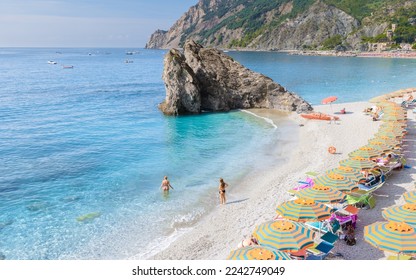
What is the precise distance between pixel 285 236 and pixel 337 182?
6.23 meters

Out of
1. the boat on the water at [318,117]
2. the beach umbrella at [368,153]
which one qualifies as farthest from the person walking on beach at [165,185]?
the boat on the water at [318,117]

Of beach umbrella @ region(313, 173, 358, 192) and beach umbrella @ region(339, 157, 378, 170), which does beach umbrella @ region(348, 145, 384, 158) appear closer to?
beach umbrella @ region(339, 157, 378, 170)

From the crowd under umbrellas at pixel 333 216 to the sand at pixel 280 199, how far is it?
98 centimetres

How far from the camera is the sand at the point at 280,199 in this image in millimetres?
14890

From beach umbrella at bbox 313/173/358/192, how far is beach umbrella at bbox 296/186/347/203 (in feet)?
2.28

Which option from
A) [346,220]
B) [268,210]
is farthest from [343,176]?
[268,210]

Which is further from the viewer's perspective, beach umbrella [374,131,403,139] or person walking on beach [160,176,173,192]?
beach umbrella [374,131,403,139]

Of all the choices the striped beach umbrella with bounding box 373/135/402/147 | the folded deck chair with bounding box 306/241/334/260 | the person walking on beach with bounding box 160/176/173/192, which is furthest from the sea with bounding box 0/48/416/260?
the striped beach umbrella with bounding box 373/135/402/147

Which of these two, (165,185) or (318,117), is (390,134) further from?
(165,185)

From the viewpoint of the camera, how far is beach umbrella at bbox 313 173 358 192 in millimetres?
16734

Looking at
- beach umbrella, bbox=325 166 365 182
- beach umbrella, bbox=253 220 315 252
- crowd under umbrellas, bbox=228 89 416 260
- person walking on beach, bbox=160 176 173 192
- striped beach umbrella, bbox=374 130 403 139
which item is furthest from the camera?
striped beach umbrella, bbox=374 130 403 139

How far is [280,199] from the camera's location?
19.8 m

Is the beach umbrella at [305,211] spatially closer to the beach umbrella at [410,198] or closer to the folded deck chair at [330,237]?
the folded deck chair at [330,237]

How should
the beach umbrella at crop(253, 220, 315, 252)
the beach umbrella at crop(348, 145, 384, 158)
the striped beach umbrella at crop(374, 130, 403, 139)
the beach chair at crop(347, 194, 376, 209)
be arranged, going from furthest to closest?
the striped beach umbrella at crop(374, 130, 403, 139)
the beach umbrella at crop(348, 145, 384, 158)
the beach chair at crop(347, 194, 376, 209)
the beach umbrella at crop(253, 220, 315, 252)
